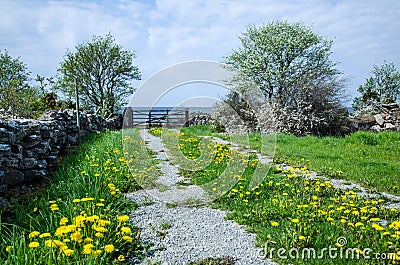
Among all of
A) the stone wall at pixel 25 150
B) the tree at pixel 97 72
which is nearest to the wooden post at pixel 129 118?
the tree at pixel 97 72

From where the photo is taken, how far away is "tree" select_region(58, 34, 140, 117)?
21.0 metres

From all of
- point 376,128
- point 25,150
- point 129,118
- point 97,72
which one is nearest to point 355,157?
point 376,128

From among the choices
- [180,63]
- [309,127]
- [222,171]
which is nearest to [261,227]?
[222,171]

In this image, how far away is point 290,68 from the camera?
14078 mm

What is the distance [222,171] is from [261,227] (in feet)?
7.69

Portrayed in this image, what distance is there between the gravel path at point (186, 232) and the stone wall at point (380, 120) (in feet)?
34.2

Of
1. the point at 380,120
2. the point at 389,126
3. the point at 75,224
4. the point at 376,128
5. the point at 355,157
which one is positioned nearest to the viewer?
the point at 75,224

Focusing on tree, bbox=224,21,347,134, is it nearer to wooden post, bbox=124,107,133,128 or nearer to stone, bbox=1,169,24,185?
wooden post, bbox=124,107,133,128

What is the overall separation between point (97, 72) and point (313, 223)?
2023 cm

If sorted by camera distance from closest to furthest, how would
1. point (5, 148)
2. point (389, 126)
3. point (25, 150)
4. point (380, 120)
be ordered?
point (5, 148) < point (25, 150) < point (389, 126) < point (380, 120)

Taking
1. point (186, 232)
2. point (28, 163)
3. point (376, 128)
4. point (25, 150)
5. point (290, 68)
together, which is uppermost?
point (290, 68)

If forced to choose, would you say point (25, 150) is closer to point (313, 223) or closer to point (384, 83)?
Result: point (313, 223)

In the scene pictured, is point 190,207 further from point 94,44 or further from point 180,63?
point 94,44

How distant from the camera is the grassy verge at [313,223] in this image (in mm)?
2736
